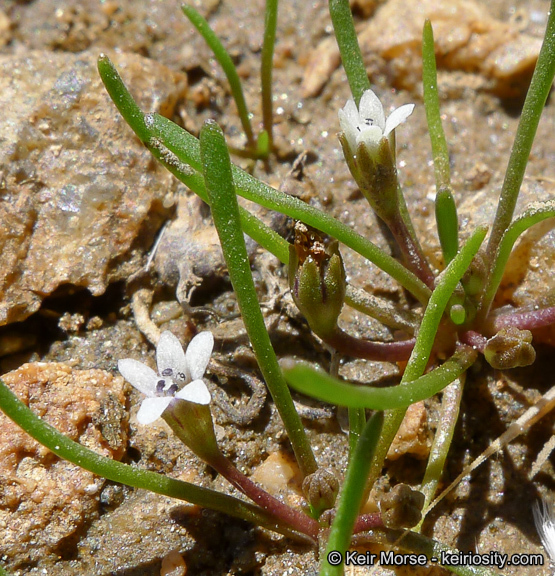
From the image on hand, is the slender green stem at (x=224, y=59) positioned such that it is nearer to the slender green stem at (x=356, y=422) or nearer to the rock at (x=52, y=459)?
the rock at (x=52, y=459)

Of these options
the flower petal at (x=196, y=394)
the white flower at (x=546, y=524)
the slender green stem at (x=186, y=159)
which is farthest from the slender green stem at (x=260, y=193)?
the white flower at (x=546, y=524)

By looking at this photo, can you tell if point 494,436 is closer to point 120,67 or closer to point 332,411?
point 332,411

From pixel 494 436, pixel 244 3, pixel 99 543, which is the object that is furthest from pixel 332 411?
pixel 244 3

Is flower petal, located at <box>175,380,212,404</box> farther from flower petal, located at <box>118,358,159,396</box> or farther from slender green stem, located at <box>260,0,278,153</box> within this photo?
slender green stem, located at <box>260,0,278,153</box>

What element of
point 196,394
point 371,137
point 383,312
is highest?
point 371,137

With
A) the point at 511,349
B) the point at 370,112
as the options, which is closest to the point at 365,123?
the point at 370,112

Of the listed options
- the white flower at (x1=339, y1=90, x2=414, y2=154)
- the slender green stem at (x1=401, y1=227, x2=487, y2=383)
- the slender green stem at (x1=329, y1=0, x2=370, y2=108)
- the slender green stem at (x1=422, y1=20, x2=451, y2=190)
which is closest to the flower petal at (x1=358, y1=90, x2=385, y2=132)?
the white flower at (x1=339, y1=90, x2=414, y2=154)

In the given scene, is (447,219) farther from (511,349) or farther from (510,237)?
(511,349)

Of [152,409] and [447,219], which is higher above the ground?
[447,219]
